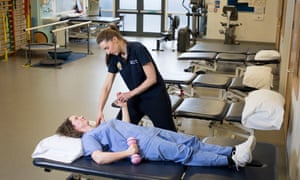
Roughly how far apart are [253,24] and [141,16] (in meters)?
3.46

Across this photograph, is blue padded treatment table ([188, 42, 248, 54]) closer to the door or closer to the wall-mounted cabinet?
the wall-mounted cabinet

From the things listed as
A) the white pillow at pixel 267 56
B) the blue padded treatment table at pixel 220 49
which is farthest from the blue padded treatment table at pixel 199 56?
the white pillow at pixel 267 56

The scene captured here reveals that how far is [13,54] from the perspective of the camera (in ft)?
28.7

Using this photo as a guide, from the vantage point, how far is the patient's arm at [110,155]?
2.37 metres

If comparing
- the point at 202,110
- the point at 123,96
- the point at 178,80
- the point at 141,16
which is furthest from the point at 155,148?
the point at 141,16

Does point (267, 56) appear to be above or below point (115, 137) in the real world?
above

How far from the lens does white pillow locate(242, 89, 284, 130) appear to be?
303cm

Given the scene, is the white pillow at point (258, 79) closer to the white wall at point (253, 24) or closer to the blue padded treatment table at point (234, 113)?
the blue padded treatment table at point (234, 113)

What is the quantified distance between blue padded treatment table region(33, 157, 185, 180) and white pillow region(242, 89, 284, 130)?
37.6 inches

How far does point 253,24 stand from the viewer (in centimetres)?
1027

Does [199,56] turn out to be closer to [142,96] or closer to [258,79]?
[258,79]

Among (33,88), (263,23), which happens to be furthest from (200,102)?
(263,23)

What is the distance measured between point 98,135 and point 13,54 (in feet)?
22.4

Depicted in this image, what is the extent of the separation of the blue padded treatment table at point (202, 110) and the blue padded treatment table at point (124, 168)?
1.21 m
